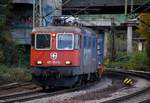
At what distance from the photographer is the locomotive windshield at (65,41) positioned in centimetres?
2489

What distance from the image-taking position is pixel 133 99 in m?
20.2

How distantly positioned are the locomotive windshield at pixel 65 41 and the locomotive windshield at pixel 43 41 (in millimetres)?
462

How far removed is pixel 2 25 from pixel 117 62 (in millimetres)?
31450

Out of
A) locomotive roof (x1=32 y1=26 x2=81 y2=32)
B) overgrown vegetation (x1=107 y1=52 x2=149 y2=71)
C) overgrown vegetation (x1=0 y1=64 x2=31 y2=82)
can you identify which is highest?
locomotive roof (x1=32 y1=26 x2=81 y2=32)

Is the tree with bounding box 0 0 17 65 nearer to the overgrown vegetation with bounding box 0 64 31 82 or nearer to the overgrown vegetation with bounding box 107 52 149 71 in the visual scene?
the overgrown vegetation with bounding box 0 64 31 82

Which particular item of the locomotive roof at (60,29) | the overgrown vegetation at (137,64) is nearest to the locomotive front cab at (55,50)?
the locomotive roof at (60,29)

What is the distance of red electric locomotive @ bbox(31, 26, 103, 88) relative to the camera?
968 inches

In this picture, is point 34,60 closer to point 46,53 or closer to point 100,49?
point 46,53

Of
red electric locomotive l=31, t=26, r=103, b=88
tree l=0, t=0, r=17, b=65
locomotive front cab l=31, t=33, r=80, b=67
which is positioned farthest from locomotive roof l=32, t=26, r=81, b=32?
tree l=0, t=0, r=17, b=65

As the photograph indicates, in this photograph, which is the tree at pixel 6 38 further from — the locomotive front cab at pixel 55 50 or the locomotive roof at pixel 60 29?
the locomotive front cab at pixel 55 50

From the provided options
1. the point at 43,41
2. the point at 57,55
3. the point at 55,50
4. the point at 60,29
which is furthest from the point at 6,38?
the point at 57,55

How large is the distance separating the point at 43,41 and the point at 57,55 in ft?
3.17

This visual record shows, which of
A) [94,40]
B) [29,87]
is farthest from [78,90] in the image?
[94,40]

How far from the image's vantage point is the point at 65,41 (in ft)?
82.0
